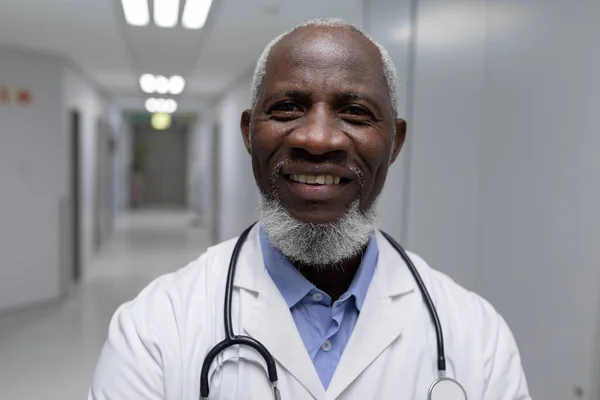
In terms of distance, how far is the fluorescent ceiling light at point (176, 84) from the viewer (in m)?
6.29

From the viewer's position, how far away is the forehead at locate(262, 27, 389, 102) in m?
0.95

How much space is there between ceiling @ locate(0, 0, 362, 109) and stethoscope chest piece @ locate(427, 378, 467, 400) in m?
1.73

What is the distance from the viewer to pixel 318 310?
104cm

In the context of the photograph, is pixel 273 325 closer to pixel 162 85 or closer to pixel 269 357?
pixel 269 357

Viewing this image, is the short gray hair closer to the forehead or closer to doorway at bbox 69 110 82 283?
the forehead

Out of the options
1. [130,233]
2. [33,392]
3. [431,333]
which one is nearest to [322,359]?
[431,333]

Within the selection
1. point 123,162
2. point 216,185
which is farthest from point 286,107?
point 123,162

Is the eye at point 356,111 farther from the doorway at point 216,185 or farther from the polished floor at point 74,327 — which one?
the doorway at point 216,185

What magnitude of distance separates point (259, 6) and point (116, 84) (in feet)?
14.3

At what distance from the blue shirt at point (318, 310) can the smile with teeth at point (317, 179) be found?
178mm

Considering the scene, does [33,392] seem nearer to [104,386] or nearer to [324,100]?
[104,386]

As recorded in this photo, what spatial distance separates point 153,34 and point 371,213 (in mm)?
3401

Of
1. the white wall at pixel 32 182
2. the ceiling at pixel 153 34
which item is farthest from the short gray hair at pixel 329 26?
the white wall at pixel 32 182

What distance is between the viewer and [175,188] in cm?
1581
